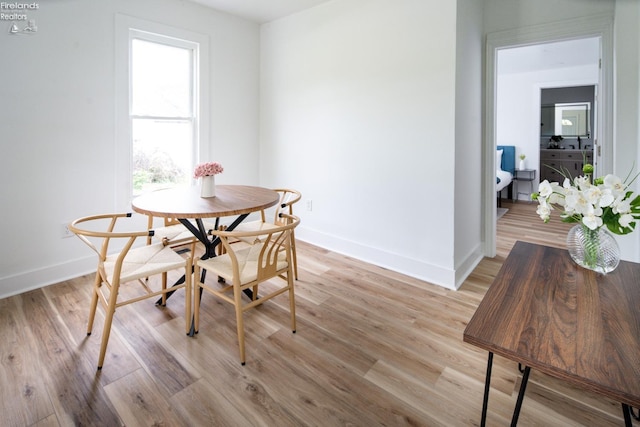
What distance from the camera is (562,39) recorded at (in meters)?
2.83

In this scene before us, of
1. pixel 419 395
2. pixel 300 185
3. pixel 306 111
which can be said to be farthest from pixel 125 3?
pixel 419 395

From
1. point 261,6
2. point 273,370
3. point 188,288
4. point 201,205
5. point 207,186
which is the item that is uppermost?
point 261,6

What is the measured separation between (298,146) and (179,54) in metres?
1.54

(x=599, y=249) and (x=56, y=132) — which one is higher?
(x=56, y=132)

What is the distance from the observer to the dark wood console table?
32.4 inches

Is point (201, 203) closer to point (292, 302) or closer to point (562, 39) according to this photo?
point (292, 302)

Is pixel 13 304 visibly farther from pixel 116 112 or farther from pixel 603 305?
pixel 603 305

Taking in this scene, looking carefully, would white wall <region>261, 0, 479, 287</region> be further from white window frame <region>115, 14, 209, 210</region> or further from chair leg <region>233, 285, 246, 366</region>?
chair leg <region>233, 285, 246, 366</region>

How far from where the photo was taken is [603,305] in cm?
112

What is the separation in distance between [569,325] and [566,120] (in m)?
7.74

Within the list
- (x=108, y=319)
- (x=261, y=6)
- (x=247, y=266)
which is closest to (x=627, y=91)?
(x=247, y=266)

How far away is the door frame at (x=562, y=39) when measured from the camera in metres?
2.68

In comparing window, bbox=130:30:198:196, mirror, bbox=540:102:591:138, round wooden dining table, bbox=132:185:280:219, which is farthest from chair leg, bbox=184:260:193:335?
mirror, bbox=540:102:591:138

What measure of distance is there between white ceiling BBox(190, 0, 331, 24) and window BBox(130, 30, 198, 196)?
1.70 feet
